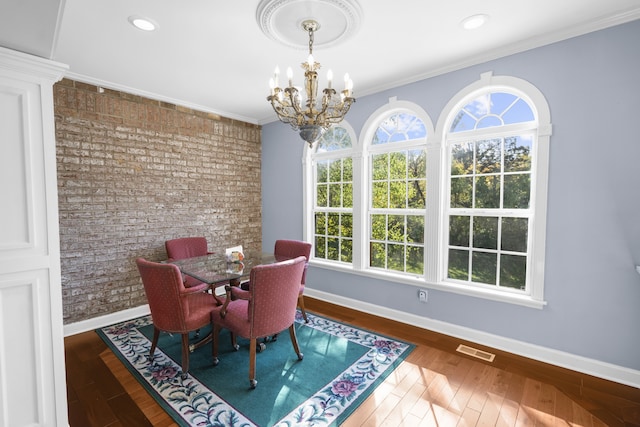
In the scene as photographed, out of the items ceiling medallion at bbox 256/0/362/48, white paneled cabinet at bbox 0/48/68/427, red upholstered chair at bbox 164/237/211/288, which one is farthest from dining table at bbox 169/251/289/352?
ceiling medallion at bbox 256/0/362/48

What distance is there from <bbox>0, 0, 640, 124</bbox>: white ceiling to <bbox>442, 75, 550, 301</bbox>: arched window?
47cm

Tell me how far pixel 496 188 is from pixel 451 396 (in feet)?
6.28

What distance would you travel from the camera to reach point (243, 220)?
4.84 m

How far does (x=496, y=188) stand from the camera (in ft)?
9.51

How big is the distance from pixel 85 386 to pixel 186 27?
289cm

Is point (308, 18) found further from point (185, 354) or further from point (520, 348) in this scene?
point (520, 348)

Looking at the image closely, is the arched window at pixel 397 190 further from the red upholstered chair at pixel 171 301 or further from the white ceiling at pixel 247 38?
the red upholstered chair at pixel 171 301

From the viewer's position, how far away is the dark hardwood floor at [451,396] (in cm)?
194

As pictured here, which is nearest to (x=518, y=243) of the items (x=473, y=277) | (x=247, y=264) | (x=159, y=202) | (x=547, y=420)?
(x=473, y=277)

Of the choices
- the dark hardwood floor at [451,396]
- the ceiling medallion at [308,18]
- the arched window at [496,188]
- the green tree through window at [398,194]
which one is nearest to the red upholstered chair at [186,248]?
the dark hardwood floor at [451,396]

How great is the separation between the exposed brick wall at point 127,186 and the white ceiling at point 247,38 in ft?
1.36

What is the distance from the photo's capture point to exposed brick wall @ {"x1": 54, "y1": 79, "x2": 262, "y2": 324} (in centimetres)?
317

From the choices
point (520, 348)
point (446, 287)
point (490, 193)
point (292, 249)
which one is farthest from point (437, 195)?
point (292, 249)

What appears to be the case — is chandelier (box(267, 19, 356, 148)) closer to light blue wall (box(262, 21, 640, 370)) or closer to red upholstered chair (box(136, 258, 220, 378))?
red upholstered chair (box(136, 258, 220, 378))
